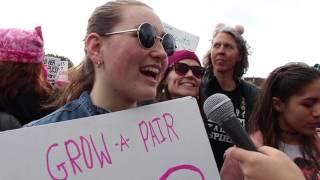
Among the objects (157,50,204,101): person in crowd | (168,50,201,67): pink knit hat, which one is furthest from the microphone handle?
(168,50,201,67): pink knit hat

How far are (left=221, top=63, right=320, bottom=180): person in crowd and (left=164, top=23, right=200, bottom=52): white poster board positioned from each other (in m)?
1.56

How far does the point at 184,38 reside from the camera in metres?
4.05

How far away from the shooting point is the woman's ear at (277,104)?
237 cm

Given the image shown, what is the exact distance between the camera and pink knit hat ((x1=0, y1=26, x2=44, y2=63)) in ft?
6.56

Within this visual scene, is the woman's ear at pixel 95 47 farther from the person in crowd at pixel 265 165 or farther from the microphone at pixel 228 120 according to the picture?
the person in crowd at pixel 265 165

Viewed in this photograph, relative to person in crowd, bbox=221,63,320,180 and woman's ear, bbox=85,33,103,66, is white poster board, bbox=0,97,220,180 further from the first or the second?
person in crowd, bbox=221,63,320,180

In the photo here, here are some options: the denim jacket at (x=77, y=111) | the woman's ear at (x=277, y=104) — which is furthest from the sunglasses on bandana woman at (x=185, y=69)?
the denim jacket at (x=77, y=111)

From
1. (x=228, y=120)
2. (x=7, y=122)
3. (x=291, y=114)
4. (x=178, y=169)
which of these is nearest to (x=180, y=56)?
(x=291, y=114)

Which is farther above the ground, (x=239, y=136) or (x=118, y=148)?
(x=239, y=136)

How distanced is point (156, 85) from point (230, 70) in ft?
6.25

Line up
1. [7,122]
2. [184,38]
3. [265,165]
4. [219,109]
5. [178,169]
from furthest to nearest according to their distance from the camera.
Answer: [184,38] → [7,122] → [178,169] → [219,109] → [265,165]

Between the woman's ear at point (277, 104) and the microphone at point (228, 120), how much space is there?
1.14 meters

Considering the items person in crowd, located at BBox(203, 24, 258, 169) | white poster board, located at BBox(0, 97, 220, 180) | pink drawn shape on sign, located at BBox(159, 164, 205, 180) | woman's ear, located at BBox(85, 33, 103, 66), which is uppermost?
woman's ear, located at BBox(85, 33, 103, 66)

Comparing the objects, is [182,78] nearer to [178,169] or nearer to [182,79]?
[182,79]
